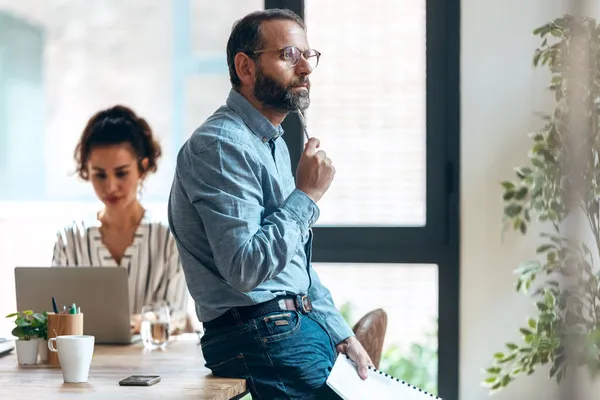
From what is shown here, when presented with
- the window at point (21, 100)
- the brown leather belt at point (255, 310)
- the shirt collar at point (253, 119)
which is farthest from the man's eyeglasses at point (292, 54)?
the window at point (21, 100)

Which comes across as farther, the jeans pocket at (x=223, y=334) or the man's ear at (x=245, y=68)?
the man's ear at (x=245, y=68)

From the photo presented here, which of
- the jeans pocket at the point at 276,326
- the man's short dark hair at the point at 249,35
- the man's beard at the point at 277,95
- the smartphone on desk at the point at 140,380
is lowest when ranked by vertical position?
the smartphone on desk at the point at 140,380

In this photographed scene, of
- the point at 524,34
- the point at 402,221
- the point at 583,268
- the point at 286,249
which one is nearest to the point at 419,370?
the point at 402,221

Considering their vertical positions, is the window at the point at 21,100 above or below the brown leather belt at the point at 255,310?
above

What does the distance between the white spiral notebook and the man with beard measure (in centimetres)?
3

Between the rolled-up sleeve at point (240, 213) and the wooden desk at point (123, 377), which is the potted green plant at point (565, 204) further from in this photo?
the rolled-up sleeve at point (240, 213)

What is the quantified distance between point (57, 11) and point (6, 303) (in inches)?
54.4

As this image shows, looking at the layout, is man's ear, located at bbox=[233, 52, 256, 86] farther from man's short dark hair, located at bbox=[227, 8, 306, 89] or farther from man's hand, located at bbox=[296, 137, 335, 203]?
man's hand, located at bbox=[296, 137, 335, 203]

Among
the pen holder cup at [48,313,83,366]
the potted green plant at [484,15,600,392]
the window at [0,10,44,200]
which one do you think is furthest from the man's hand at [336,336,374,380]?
the window at [0,10,44,200]

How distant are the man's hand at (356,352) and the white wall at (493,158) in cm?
151

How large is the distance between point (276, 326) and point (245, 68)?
624 mm

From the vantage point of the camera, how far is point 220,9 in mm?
3867

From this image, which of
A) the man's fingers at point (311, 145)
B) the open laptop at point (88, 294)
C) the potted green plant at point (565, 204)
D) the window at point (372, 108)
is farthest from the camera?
the window at point (372, 108)

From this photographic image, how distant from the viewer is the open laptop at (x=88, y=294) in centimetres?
242
